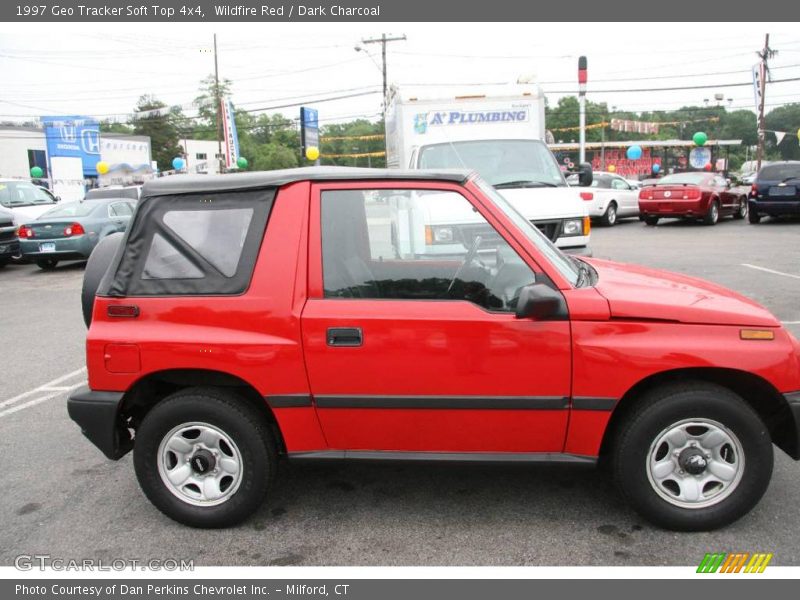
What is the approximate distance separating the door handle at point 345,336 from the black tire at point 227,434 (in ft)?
1.93

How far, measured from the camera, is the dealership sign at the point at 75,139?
4347 centimetres

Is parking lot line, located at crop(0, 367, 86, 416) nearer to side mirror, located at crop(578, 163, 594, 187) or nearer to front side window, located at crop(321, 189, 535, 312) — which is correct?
front side window, located at crop(321, 189, 535, 312)

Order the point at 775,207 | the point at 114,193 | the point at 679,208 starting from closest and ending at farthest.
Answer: the point at 114,193 < the point at 775,207 < the point at 679,208

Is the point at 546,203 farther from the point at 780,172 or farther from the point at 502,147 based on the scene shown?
the point at 780,172

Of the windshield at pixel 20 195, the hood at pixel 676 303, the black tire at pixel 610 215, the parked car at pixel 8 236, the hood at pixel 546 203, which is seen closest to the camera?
the hood at pixel 676 303

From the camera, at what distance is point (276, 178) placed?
3359 mm

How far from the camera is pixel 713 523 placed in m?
3.24

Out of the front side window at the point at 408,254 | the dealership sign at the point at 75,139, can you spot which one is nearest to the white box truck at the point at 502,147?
Result: the front side window at the point at 408,254

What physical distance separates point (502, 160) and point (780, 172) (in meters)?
12.6

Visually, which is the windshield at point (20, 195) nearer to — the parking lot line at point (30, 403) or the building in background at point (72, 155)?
the parking lot line at point (30, 403)

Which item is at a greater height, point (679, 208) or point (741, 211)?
point (679, 208)

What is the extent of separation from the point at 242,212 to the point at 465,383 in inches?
54.0

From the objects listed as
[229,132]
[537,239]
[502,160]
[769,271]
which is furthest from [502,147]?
[229,132]
